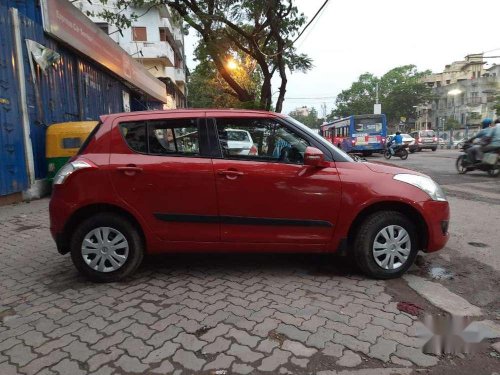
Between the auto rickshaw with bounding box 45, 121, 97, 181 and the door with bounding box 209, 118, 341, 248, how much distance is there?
224 inches

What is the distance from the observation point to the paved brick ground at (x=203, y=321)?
102 inches

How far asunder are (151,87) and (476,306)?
21620 mm

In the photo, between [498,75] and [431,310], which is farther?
[498,75]

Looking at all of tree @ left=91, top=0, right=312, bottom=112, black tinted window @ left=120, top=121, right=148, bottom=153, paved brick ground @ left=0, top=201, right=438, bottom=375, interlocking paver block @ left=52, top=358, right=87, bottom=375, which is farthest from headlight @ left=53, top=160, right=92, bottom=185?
tree @ left=91, top=0, right=312, bottom=112

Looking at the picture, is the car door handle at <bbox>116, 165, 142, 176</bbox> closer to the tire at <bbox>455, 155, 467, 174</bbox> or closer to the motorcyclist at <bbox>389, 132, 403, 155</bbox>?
the tire at <bbox>455, 155, 467, 174</bbox>

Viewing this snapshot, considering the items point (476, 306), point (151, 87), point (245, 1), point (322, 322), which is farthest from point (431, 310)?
point (151, 87)

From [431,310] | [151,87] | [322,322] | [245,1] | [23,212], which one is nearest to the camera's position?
[322,322]

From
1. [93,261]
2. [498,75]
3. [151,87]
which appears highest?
[498,75]

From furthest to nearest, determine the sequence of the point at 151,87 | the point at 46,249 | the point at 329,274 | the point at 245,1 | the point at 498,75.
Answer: the point at 498,75 < the point at 151,87 < the point at 245,1 < the point at 46,249 < the point at 329,274

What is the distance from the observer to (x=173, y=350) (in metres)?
2.73

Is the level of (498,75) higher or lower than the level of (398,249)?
higher

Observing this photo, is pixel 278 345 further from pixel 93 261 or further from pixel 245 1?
pixel 245 1

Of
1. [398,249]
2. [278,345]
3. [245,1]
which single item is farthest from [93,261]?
[245,1]

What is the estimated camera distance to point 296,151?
12.8 feet
